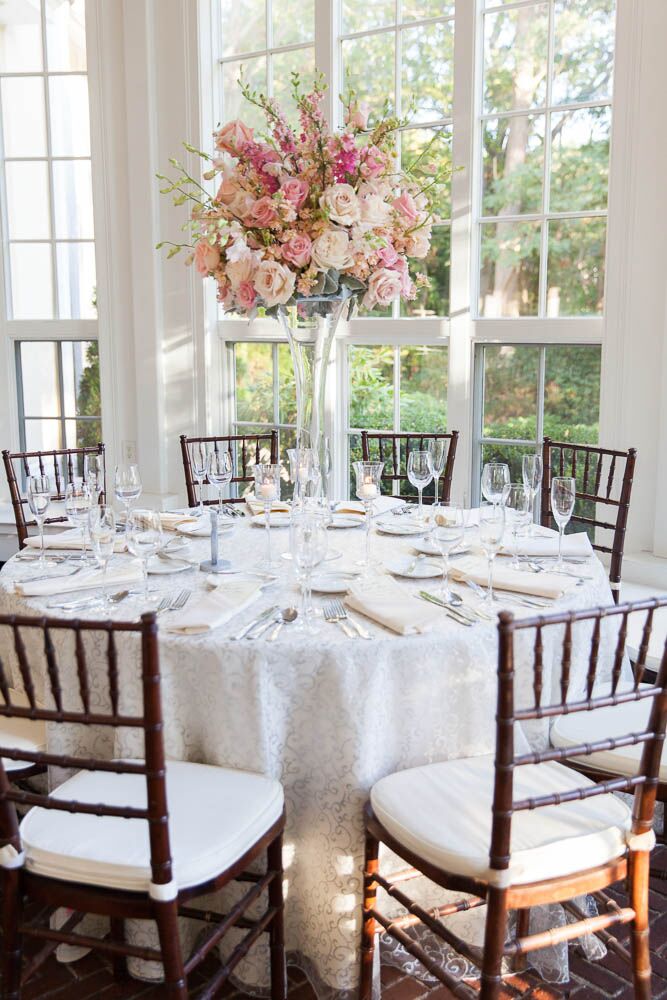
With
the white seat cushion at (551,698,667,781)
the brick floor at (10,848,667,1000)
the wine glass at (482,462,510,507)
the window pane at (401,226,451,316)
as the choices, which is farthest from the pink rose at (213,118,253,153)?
the window pane at (401,226,451,316)

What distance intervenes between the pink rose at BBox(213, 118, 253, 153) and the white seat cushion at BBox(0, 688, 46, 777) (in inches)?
59.7

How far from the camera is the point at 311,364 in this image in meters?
2.75

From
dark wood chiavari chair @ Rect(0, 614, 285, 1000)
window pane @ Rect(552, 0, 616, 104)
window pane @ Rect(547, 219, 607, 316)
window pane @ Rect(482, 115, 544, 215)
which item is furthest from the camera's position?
window pane @ Rect(482, 115, 544, 215)

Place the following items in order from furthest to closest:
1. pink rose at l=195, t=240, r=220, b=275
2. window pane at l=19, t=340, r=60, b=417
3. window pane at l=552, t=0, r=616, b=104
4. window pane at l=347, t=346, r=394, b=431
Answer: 1. window pane at l=19, t=340, r=60, b=417
2. window pane at l=347, t=346, r=394, b=431
3. window pane at l=552, t=0, r=616, b=104
4. pink rose at l=195, t=240, r=220, b=275

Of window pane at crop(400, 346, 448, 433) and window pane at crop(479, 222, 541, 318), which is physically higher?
window pane at crop(479, 222, 541, 318)

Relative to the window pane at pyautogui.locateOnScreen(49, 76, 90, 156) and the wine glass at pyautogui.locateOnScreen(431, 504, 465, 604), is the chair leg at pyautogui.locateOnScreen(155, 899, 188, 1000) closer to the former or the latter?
the wine glass at pyautogui.locateOnScreen(431, 504, 465, 604)

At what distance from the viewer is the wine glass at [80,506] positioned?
2297mm

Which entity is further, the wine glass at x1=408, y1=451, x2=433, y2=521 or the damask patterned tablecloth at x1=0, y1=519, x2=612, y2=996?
the wine glass at x1=408, y1=451, x2=433, y2=521

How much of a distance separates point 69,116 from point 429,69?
1.95 m

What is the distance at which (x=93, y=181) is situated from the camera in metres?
4.62

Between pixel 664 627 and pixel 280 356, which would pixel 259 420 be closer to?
pixel 280 356

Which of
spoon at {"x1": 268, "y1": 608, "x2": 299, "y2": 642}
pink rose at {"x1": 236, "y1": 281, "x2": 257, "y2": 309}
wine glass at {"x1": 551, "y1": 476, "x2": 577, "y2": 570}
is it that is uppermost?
pink rose at {"x1": 236, "y1": 281, "x2": 257, "y2": 309}

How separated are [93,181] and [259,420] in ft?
4.72

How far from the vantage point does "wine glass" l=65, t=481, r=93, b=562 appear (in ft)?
7.54
